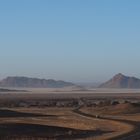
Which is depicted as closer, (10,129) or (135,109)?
(10,129)

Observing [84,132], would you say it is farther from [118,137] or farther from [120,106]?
[120,106]

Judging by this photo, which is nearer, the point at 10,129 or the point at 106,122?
the point at 10,129

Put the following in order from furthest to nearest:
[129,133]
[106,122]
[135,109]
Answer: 1. [135,109]
2. [106,122]
3. [129,133]

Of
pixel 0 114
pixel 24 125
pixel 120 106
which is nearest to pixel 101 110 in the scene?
pixel 120 106

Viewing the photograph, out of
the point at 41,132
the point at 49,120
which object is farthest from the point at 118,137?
the point at 49,120

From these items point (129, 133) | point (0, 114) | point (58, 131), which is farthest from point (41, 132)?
point (0, 114)

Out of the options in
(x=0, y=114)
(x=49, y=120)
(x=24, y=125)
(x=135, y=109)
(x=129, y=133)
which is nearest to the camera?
(x=129, y=133)

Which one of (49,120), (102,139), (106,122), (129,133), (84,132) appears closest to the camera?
(102,139)

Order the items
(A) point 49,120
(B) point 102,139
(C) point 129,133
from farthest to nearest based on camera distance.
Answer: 1. (A) point 49,120
2. (C) point 129,133
3. (B) point 102,139

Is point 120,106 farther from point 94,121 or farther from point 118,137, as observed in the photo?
point 118,137
